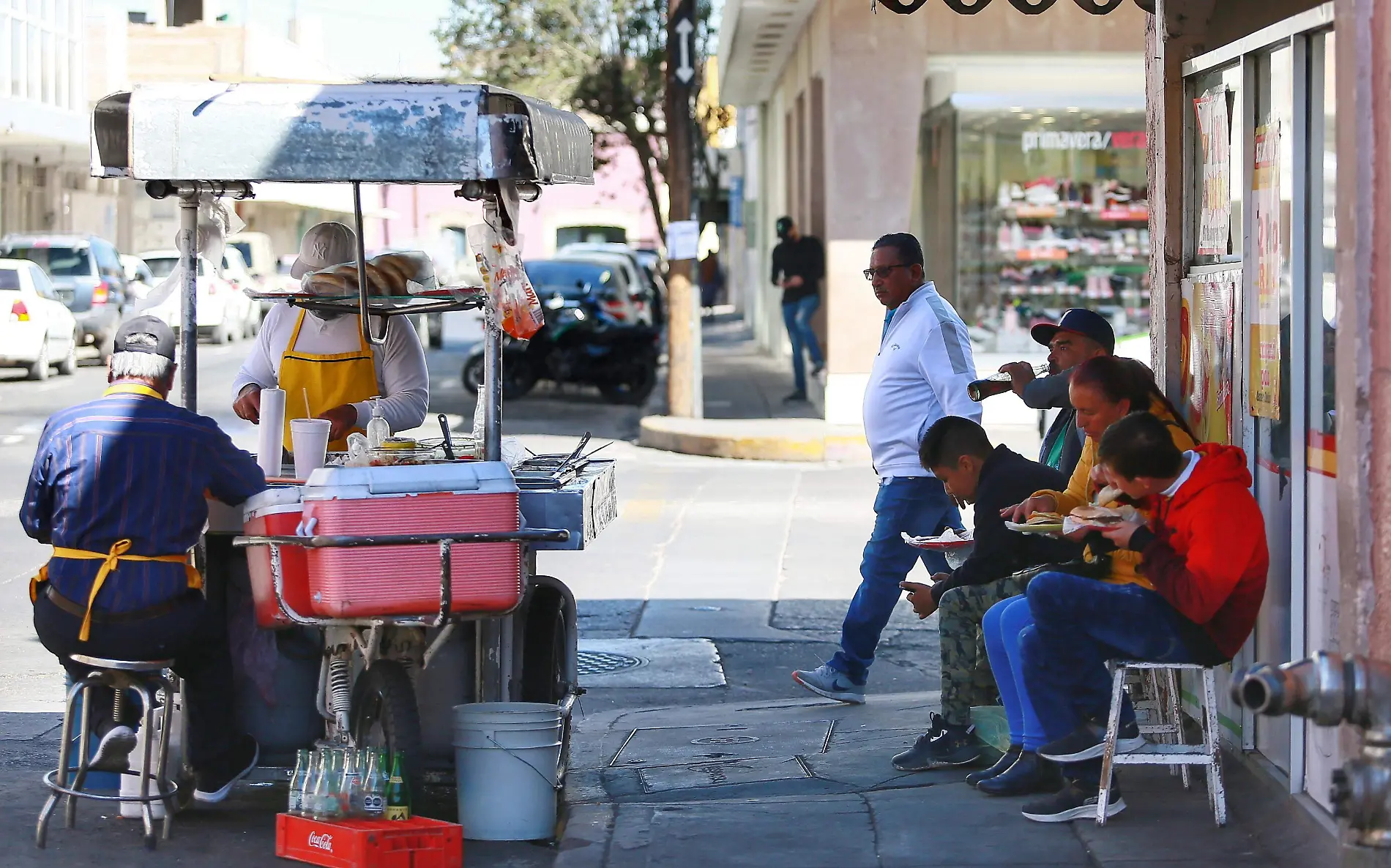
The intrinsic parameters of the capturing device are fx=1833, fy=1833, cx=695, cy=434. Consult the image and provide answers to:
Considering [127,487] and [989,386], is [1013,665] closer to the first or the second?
[989,386]

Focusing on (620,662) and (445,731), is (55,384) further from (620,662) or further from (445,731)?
(445,731)

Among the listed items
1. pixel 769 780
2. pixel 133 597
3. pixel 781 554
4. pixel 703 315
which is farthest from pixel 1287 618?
pixel 703 315

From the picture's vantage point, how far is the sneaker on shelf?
5.54 m

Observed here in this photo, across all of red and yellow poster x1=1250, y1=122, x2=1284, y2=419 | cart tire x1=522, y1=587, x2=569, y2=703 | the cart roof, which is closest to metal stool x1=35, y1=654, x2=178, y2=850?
cart tire x1=522, y1=587, x2=569, y2=703

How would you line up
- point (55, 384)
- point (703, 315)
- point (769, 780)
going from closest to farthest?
point (769, 780) → point (55, 384) → point (703, 315)

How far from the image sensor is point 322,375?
22.2 feet

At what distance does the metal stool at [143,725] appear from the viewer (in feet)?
17.6

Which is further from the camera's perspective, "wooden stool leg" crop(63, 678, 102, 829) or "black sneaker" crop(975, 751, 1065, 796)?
"black sneaker" crop(975, 751, 1065, 796)

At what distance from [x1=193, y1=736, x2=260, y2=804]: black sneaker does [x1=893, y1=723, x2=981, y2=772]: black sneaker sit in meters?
2.20

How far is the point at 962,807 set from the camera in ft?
18.9

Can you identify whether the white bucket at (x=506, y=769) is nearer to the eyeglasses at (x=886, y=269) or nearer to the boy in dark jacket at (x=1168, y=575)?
the boy in dark jacket at (x=1168, y=575)

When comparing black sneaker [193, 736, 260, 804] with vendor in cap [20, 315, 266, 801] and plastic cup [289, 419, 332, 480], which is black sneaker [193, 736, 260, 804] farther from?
plastic cup [289, 419, 332, 480]

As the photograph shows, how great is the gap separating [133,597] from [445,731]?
1.12 metres

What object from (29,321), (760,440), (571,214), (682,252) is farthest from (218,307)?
(571,214)
